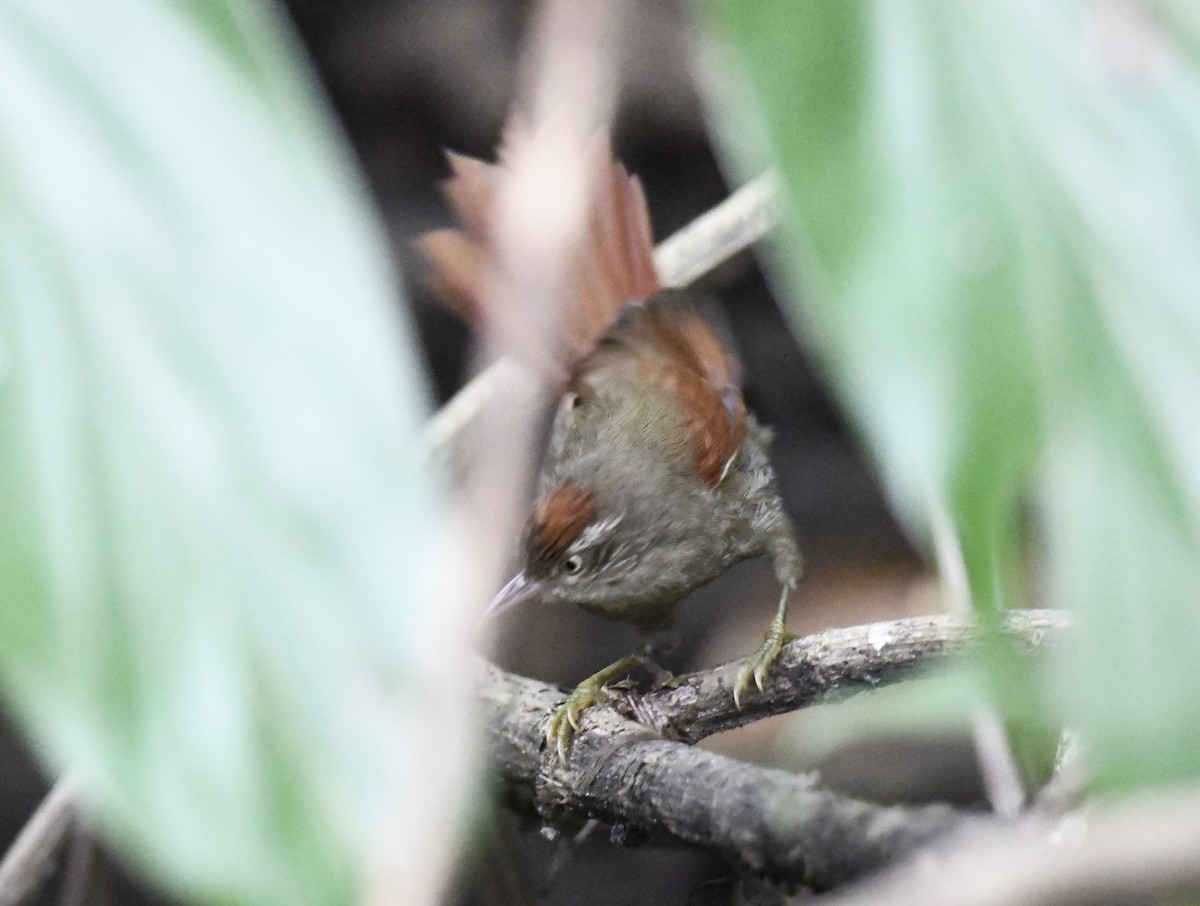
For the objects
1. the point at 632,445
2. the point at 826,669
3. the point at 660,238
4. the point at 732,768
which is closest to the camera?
the point at 732,768

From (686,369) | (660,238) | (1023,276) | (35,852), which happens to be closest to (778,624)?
(686,369)

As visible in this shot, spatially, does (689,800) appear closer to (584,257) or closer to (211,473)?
(211,473)

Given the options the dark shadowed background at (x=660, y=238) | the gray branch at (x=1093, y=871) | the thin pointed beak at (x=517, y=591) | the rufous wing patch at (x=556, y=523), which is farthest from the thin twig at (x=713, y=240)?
the gray branch at (x=1093, y=871)

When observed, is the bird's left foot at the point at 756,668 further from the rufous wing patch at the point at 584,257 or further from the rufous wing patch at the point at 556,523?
the rufous wing patch at the point at 584,257

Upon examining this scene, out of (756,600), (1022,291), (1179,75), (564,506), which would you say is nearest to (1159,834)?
(1022,291)

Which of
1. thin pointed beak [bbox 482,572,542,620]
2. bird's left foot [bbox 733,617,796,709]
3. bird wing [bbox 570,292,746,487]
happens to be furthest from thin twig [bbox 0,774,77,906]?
bird wing [bbox 570,292,746,487]

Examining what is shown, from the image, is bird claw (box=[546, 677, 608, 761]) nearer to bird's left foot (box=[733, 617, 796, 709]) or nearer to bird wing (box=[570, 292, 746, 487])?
bird's left foot (box=[733, 617, 796, 709])
